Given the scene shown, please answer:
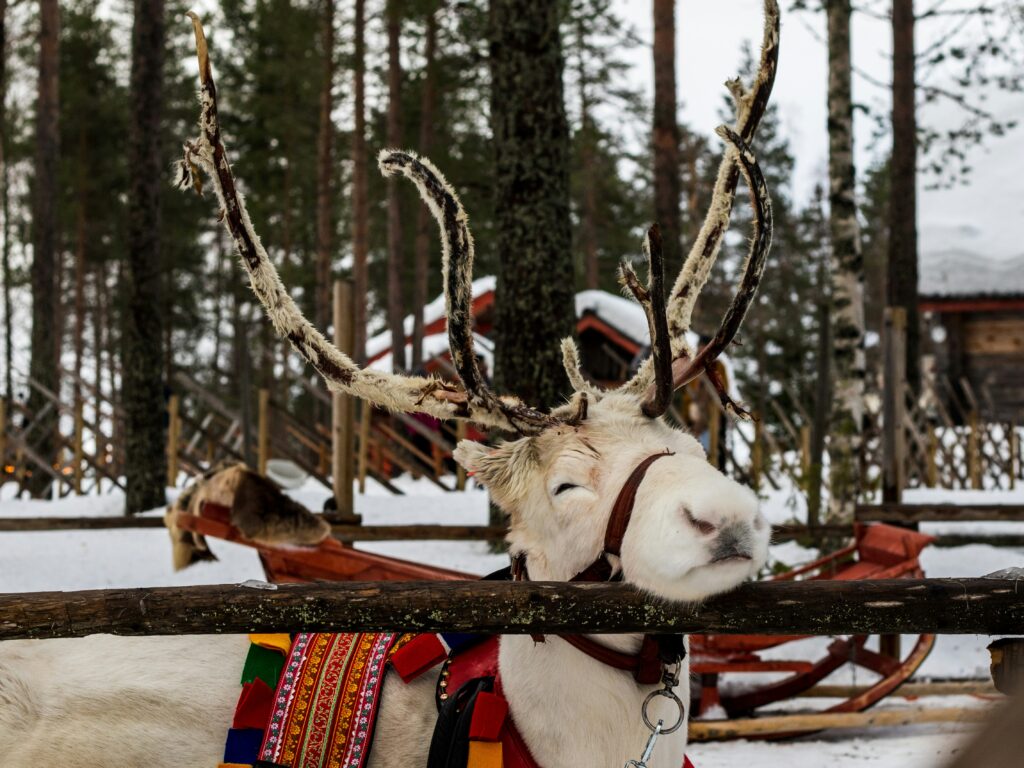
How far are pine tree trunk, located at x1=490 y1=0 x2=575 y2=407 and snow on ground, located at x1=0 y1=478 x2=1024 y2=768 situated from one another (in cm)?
144

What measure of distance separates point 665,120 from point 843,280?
429cm

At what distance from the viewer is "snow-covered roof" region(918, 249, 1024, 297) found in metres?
24.4

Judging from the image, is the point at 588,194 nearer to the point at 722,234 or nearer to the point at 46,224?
the point at 46,224

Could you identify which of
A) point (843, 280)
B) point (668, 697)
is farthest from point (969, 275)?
point (668, 697)

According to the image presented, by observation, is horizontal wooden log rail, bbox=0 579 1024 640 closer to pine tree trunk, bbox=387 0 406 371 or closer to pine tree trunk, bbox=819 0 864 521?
pine tree trunk, bbox=819 0 864 521

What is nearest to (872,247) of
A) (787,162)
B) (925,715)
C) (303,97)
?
(787,162)

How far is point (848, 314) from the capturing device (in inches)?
355

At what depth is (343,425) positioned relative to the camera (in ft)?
19.6

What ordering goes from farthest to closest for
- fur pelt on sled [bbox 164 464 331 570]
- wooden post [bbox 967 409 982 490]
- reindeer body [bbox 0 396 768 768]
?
1. wooden post [bbox 967 409 982 490]
2. fur pelt on sled [bbox 164 464 331 570]
3. reindeer body [bbox 0 396 768 768]

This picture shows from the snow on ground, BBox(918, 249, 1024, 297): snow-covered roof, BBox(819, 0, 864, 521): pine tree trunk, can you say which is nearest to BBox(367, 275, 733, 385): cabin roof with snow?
BBox(819, 0, 864, 521): pine tree trunk

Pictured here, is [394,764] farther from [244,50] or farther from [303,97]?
[244,50]

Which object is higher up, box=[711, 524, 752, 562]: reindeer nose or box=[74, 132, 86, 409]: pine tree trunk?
box=[74, 132, 86, 409]: pine tree trunk

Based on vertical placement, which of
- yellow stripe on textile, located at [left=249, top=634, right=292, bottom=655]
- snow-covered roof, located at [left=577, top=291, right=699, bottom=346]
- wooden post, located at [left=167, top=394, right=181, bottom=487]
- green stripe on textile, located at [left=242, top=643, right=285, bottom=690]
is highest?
snow-covered roof, located at [left=577, top=291, right=699, bottom=346]

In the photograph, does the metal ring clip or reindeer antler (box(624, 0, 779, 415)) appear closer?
the metal ring clip
